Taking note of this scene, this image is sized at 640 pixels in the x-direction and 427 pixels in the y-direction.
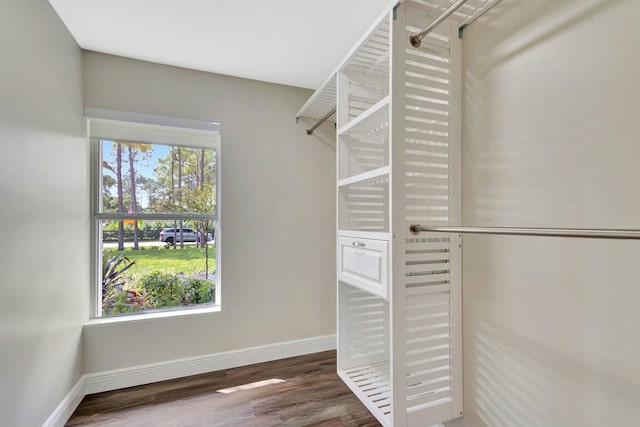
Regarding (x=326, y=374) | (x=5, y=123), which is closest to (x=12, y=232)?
(x=5, y=123)

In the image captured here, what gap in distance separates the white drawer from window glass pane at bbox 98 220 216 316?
1301 mm

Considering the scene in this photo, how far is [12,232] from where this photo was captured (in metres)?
1.32

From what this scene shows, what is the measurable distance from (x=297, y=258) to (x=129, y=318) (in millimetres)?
1361

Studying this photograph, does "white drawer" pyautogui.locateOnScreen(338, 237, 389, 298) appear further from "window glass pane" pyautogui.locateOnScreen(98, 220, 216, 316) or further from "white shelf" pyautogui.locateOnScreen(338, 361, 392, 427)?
"window glass pane" pyautogui.locateOnScreen(98, 220, 216, 316)

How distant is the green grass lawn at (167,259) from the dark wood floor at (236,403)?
0.83 meters

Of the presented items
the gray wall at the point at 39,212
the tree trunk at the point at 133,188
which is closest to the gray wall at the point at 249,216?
the gray wall at the point at 39,212

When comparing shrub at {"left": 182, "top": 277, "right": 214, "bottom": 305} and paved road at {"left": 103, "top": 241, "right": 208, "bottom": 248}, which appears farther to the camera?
shrub at {"left": 182, "top": 277, "right": 214, "bottom": 305}

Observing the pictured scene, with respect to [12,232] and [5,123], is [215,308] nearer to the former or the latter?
[12,232]

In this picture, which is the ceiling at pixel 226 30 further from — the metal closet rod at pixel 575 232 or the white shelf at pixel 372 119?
the metal closet rod at pixel 575 232

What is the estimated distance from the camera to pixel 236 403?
195 centimetres

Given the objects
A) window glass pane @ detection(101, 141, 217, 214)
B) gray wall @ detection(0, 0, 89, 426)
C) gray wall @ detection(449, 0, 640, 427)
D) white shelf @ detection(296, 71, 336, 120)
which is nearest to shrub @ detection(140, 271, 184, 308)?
gray wall @ detection(0, 0, 89, 426)

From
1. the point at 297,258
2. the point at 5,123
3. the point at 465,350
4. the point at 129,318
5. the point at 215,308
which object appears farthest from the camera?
the point at 297,258

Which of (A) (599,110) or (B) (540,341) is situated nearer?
(A) (599,110)

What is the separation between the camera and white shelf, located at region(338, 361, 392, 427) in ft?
4.58
